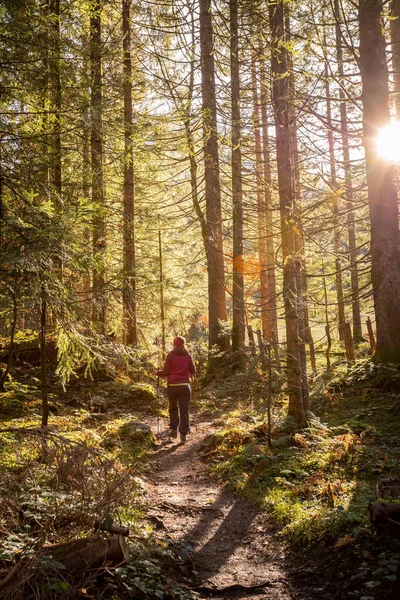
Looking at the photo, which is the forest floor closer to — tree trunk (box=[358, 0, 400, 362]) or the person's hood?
tree trunk (box=[358, 0, 400, 362])

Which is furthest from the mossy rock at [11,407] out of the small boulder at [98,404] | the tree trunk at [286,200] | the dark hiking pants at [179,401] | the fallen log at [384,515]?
the fallen log at [384,515]

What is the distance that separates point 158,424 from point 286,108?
726cm

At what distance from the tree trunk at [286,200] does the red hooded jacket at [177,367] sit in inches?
103

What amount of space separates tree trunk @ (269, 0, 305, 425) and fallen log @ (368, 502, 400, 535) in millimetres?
3972

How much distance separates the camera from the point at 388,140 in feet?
32.7

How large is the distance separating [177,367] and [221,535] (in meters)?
4.82

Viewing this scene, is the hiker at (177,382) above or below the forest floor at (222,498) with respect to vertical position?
above

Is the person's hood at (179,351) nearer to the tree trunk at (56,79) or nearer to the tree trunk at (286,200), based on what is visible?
the tree trunk at (286,200)

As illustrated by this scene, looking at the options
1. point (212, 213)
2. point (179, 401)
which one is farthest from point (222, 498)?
point (212, 213)

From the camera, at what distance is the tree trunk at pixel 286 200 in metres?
8.00

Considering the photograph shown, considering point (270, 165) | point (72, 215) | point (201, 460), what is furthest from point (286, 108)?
point (270, 165)

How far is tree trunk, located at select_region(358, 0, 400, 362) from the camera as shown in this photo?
32.1 feet

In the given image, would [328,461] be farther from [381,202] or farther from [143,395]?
[143,395]

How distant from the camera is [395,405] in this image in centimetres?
812
